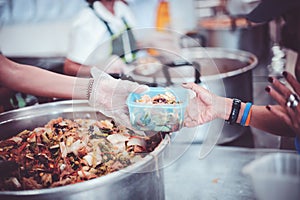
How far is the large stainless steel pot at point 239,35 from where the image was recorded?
1664mm

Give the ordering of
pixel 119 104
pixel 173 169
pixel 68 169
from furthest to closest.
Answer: pixel 173 169, pixel 119 104, pixel 68 169

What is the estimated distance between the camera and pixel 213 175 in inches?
55.2

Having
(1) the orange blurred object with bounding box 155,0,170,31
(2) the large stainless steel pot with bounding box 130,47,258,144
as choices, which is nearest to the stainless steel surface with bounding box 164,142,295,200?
(2) the large stainless steel pot with bounding box 130,47,258,144

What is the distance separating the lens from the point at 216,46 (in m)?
1.92

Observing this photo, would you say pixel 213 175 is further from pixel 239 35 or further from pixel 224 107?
pixel 239 35

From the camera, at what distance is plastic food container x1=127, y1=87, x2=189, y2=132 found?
1.09 meters

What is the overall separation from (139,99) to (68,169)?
33 cm

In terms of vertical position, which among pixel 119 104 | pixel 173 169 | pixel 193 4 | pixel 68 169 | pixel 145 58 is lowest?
pixel 173 169

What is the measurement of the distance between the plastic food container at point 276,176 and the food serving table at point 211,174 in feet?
0.10

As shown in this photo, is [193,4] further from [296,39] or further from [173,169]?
[173,169]

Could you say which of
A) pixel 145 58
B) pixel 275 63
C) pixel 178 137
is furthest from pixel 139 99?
pixel 275 63

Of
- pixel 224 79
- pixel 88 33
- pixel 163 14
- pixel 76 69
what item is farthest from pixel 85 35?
pixel 224 79

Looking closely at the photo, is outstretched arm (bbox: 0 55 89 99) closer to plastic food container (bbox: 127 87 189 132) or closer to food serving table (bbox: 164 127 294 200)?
plastic food container (bbox: 127 87 189 132)

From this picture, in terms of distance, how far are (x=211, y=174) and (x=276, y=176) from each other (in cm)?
26
